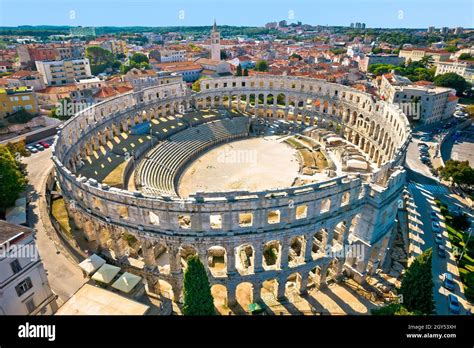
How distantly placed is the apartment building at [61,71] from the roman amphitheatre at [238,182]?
68.3m

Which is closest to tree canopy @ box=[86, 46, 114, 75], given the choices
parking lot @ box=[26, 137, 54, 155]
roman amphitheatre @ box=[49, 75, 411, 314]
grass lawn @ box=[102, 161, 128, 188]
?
roman amphitheatre @ box=[49, 75, 411, 314]

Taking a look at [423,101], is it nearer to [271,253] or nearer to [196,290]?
[271,253]

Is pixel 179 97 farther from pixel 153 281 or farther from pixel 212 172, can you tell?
pixel 153 281

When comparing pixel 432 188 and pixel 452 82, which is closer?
pixel 432 188

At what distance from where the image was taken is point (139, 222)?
30453 mm

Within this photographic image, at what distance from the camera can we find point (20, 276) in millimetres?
27047

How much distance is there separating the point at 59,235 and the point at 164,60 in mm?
160424

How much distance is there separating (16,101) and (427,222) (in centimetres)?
9410

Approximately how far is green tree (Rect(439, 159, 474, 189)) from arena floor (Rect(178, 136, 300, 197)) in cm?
2789

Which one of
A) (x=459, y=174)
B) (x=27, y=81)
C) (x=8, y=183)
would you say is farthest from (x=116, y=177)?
(x=27, y=81)

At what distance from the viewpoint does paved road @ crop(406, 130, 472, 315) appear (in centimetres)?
3650

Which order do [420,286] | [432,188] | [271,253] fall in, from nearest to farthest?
[420,286]
[271,253]
[432,188]

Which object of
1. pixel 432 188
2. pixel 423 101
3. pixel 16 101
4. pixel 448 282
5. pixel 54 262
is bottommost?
pixel 448 282
